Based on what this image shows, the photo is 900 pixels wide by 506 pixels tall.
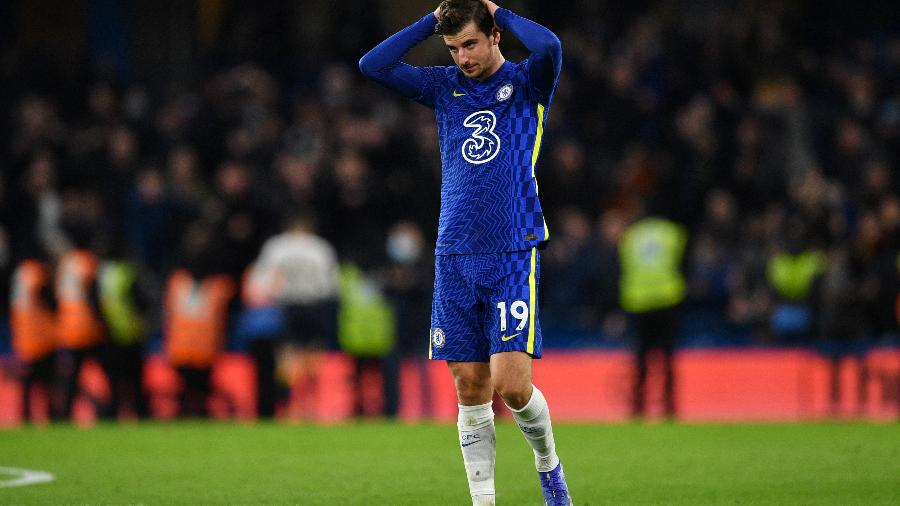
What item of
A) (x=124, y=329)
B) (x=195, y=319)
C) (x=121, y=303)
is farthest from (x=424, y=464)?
(x=121, y=303)

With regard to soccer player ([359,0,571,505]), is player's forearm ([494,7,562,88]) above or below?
above

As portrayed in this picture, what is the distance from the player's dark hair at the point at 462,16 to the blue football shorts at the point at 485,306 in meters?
0.90

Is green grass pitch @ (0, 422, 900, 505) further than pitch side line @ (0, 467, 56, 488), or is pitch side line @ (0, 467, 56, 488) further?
pitch side line @ (0, 467, 56, 488)

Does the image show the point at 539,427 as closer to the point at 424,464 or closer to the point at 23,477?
the point at 424,464

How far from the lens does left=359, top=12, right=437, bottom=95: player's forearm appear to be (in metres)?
6.17

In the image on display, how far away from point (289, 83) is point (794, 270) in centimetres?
798

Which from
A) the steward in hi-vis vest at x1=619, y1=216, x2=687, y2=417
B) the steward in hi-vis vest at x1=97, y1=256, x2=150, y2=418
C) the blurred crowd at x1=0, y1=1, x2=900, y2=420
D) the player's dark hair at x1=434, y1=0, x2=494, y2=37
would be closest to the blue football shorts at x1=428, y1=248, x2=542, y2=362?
the player's dark hair at x1=434, y1=0, x2=494, y2=37

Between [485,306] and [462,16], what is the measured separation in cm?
115

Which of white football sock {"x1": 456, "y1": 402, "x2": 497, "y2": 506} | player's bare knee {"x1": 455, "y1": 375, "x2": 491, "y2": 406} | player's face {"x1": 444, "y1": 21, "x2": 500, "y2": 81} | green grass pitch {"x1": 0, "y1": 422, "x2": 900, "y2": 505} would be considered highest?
player's face {"x1": 444, "y1": 21, "x2": 500, "y2": 81}

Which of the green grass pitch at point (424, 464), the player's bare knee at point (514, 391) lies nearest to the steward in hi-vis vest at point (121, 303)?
the green grass pitch at point (424, 464)

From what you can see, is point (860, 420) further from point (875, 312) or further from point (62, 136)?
point (62, 136)

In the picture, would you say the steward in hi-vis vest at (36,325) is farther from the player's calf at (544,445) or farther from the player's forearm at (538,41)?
the player's forearm at (538,41)

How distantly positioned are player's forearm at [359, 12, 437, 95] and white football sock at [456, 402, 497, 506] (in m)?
1.38

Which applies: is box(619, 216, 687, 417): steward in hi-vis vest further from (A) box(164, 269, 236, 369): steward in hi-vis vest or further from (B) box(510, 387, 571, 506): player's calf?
(B) box(510, 387, 571, 506): player's calf
